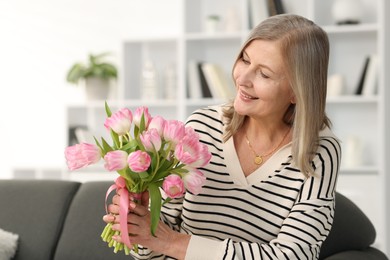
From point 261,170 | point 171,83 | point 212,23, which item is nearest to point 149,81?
point 171,83

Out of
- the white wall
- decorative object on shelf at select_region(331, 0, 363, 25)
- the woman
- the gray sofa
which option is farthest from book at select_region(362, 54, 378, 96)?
the woman

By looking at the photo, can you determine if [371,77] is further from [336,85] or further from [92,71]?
[92,71]

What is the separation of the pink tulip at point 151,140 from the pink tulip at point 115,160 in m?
0.05

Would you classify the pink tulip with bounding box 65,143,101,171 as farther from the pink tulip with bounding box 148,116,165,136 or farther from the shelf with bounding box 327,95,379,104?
the shelf with bounding box 327,95,379,104

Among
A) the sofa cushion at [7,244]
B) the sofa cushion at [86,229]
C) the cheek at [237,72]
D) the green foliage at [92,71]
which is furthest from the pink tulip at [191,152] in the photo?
the green foliage at [92,71]

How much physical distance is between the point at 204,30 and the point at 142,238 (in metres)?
3.59

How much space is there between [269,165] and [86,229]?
0.88 m

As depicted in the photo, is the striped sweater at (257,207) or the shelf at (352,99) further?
the shelf at (352,99)

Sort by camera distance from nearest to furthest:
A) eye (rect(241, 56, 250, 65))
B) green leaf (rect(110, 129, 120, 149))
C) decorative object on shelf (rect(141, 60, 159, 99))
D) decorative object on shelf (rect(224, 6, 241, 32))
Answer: green leaf (rect(110, 129, 120, 149))
eye (rect(241, 56, 250, 65))
decorative object on shelf (rect(224, 6, 241, 32))
decorative object on shelf (rect(141, 60, 159, 99))

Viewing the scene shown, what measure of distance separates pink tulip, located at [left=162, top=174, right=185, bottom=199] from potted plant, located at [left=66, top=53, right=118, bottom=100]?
3749 millimetres

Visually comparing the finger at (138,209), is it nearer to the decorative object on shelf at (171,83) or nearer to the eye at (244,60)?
the eye at (244,60)

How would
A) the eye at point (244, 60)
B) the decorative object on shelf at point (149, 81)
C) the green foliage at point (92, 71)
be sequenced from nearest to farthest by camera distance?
the eye at point (244, 60), the decorative object on shelf at point (149, 81), the green foliage at point (92, 71)

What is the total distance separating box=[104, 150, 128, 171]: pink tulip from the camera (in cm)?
157

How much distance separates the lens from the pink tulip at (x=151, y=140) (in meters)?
1.59
